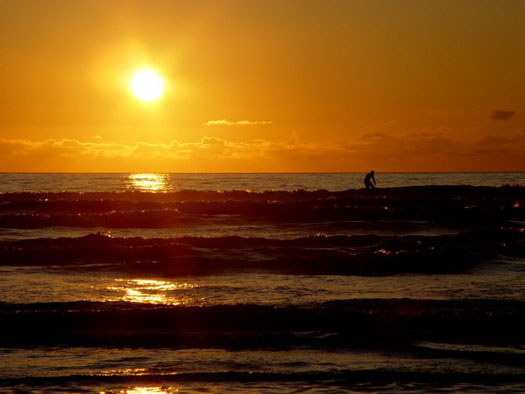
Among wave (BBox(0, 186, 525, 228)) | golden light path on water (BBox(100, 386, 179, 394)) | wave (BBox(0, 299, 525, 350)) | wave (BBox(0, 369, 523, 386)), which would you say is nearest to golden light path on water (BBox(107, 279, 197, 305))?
wave (BBox(0, 299, 525, 350))

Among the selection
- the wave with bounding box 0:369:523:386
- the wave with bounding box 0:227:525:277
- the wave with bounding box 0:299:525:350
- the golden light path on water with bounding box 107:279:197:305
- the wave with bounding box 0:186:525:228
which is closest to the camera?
the wave with bounding box 0:369:523:386

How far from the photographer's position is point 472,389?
10.3 m

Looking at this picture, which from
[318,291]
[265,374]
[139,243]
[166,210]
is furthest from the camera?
[166,210]

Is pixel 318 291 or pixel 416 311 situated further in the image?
pixel 318 291

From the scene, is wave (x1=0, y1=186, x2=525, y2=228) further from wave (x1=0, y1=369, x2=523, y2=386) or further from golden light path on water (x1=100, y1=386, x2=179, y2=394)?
golden light path on water (x1=100, y1=386, x2=179, y2=394)

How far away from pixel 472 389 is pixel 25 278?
1420cm

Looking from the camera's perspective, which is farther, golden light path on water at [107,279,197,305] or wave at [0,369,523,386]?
golden light path on water at [107,279,197,305]

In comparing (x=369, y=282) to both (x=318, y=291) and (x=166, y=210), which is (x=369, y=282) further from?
(x=166, y=210)

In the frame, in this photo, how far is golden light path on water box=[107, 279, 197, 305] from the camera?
17.3 metres

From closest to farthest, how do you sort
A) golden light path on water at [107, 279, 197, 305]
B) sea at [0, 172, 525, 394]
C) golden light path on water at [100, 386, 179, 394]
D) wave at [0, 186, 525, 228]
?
1. golden light path on water at [100, 386, 179, 394]
2. sea at [0, 172, 525, 394]
3. golden light path on water at [107, 279, 197, 305]
4. wave at [0, 186, 525, 228]

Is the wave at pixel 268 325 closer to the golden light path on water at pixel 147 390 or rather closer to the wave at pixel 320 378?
the wave at pixel 320 378

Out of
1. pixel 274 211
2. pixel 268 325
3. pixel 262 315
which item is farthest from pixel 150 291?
pixel 274 211

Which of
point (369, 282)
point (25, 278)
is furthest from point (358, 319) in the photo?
point (25, 278)

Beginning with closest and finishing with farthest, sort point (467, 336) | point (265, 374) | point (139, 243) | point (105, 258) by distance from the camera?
1. point (265, 374)
2. point (467, 336)
3. point (105, 258)
4. point (139, 243)
